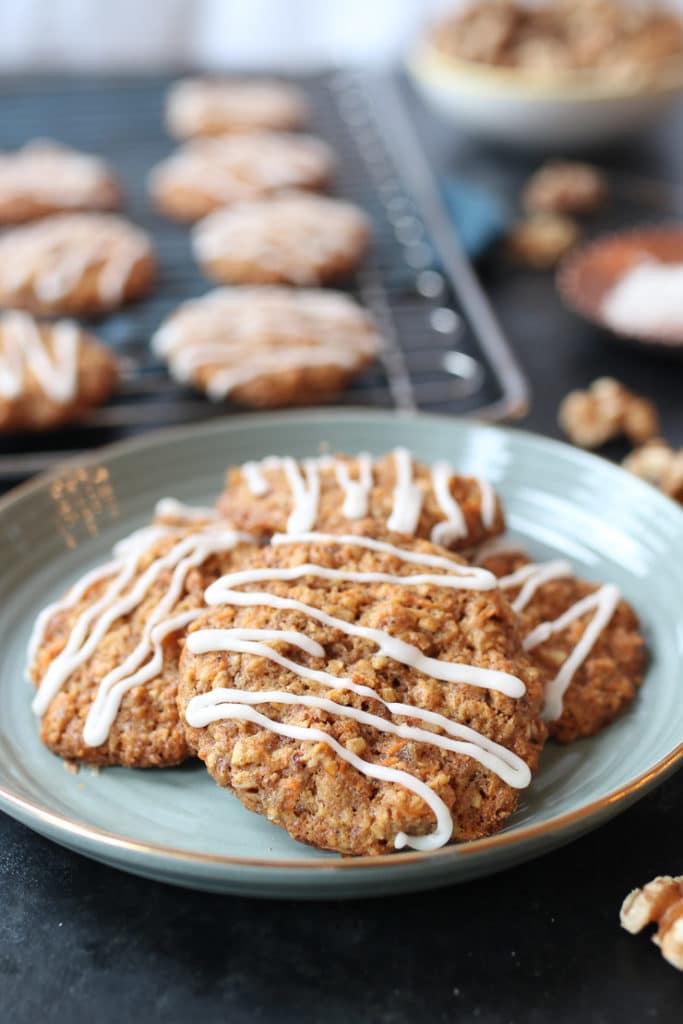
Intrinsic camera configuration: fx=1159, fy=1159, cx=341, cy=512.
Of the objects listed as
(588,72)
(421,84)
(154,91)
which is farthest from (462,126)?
(154,91)

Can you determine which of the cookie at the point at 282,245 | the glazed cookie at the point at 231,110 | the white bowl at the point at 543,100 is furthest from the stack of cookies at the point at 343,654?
the glazed cookie at the point at 231,110

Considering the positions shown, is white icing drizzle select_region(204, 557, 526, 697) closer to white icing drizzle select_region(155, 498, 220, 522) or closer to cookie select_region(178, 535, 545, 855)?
cookie select_region(178, 535, 545, 855)

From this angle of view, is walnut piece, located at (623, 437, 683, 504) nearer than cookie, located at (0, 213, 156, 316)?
Yes

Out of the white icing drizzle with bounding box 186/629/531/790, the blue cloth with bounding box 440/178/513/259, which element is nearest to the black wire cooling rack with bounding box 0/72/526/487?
the blue cloth with bounding box 440/178/513/259

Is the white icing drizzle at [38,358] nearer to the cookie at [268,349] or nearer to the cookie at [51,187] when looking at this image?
the cookie at [268,349]

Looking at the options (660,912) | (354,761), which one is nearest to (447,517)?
(354,761)

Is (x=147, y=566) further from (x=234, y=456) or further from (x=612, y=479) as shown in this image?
(x=612, y=479)
